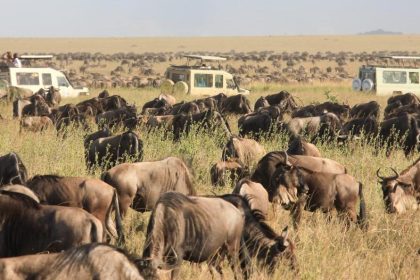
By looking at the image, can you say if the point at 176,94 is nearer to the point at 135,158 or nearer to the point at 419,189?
the point at 135,158

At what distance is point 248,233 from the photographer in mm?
7039

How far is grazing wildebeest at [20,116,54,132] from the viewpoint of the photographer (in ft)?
54.2

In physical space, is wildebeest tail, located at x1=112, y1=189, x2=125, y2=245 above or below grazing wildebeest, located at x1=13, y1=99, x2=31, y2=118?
above

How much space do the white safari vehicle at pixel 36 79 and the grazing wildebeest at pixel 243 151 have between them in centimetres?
1665

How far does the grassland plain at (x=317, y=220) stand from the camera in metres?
7.39

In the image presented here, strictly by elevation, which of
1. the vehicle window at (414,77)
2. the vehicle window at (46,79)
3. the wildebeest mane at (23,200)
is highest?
the wildebeest mane at (23,200)

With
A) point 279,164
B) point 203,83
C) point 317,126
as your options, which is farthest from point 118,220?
point 203,83

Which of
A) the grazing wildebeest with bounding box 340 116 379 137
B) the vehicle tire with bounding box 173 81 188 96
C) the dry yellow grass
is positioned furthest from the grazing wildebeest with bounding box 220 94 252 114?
the dry yellow grass

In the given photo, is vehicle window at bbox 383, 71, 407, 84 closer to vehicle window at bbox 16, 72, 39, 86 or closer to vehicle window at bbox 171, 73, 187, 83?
vehicle window at bbox 171, 73, 187, 83

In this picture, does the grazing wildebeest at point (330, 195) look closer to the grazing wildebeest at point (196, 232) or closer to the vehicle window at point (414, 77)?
the grazing wildebeest at point (196, 232)

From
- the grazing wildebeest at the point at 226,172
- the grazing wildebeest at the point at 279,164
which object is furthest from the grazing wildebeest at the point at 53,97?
the grazing wildebeest at the point at 279,164

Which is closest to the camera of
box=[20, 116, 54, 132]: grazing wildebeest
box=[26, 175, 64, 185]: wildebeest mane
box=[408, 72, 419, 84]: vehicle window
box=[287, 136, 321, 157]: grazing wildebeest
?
box=[26, 175, 64, 185]: wildebeest mane

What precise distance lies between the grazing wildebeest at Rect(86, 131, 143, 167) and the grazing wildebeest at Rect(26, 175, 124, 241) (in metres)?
3.69

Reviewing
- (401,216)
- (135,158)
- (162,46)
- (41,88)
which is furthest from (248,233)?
(162,46)
